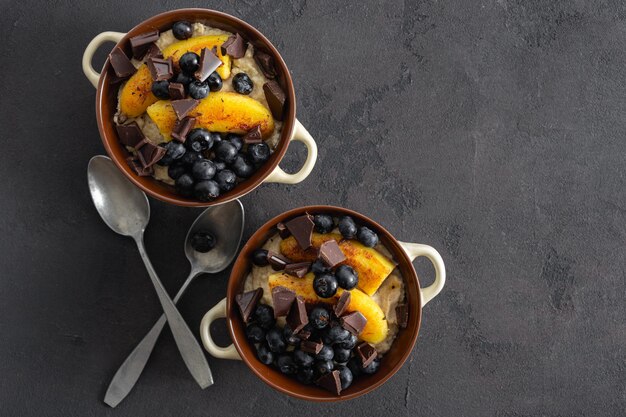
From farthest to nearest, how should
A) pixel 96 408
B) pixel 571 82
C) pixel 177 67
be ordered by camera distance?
pixel 571 82
pixel 96 408
pixel 177 67

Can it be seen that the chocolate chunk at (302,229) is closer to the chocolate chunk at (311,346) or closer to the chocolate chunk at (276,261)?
the chocolate chunk at (276,261)

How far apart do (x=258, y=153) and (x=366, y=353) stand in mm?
830

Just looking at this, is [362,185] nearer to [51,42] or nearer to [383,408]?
[383,408]

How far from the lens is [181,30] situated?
247cm

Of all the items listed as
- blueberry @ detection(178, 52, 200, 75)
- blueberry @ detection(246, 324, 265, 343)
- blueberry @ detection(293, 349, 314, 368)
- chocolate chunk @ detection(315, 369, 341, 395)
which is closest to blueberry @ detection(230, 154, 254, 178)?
blueberry @ detection(178, 52, 200, 75)

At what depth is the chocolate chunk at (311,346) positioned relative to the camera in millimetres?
2338

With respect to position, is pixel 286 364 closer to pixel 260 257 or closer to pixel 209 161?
pixel 260 257

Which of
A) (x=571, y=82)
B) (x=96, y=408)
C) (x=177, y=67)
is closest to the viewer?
(x=177, y=67)

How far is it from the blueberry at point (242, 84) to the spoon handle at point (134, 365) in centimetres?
80

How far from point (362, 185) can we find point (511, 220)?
68cm

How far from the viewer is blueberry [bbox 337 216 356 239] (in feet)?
8.03

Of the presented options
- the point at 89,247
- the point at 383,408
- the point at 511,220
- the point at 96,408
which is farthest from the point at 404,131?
the point at 96,408

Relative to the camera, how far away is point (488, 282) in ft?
9.52

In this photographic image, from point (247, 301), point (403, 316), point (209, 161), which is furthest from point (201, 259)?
point (403, 316)
